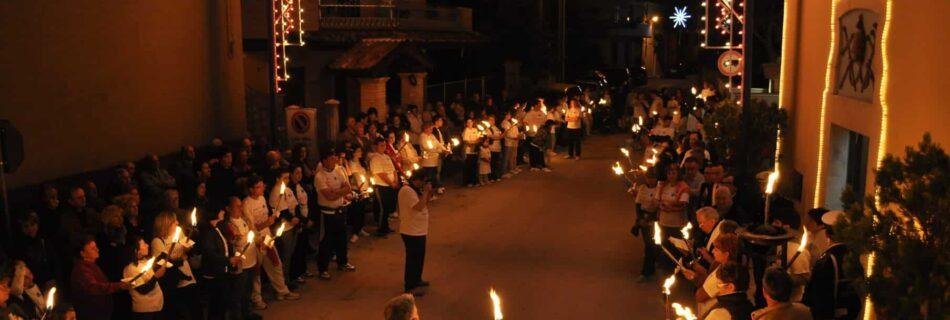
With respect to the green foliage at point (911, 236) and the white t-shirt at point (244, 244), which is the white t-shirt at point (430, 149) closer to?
the white t-shirt at point (244, 244)

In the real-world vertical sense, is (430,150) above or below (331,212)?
above

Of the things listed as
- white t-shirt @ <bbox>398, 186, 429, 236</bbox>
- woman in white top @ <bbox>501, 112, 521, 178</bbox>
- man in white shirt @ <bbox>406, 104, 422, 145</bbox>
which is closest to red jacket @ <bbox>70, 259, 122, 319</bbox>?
white t-shirt @ <bbox>398, 186, 429, 236</bbox>

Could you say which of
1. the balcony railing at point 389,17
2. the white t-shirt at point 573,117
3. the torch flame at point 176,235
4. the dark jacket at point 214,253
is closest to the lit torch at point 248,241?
the dark jacket at point 214,253

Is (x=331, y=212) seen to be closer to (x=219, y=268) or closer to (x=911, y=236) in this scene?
(x=219, y=268)

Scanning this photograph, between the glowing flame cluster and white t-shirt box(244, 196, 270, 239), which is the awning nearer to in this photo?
the glowing flame cluster

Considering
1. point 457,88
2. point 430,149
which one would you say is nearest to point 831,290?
point 430,149

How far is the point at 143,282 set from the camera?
8.58 metres

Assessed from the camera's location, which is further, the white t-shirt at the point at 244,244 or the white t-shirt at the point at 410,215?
the white t-shirt at the point at 410,215

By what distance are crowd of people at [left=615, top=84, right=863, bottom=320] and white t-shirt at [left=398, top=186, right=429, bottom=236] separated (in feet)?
8.90

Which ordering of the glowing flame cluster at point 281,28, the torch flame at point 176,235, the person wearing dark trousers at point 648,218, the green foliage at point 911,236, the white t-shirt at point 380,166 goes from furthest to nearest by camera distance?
the glowing flame cluster at point 281,28
the white t-shirt at point 380,166
the person wearing dark trousers at point 648,218
the torch flame at point 176,235
the green foliage at point 911,236

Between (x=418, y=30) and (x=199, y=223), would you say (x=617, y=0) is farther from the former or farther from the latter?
(x=199, y=223)

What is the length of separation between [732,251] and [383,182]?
7.73 m

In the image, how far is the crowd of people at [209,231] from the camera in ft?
28.1

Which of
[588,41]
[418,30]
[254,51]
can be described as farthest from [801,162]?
[588,41]
